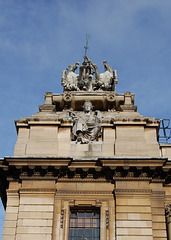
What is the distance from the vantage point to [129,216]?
2130 cm

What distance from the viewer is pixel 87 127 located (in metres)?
25.6

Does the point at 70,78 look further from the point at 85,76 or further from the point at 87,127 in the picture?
the point at 87,127

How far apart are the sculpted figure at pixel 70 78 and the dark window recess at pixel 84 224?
9.73 meters

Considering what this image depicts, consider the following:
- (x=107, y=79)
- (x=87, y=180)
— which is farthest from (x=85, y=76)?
(x=87, y=180)

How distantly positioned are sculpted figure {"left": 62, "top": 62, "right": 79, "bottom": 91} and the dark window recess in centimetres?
973

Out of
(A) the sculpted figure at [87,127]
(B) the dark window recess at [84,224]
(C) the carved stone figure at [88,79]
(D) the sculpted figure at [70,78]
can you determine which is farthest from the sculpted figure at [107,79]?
(B) the dark window recess at [84,224]

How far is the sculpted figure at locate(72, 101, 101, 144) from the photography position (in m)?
25.1

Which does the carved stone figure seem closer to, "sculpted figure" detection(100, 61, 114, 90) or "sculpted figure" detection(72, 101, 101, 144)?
"sculpted figure" detection(100, 61, 114, 90)

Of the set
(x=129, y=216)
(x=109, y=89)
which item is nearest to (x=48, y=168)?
(x=129, y=216)

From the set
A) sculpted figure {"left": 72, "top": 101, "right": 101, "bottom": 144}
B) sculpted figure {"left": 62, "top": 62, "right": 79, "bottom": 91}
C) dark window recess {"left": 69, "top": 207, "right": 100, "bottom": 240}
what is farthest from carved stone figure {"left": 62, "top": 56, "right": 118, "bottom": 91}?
dark window recess {"left": 69, "top": 207, "right": 100, "bottom": 240}

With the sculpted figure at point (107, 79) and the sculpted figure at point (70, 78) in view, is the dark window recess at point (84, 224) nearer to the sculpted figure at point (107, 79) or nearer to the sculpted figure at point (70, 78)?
the sculpted figure at point (70, 78)

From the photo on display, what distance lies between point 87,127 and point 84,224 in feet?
19.9

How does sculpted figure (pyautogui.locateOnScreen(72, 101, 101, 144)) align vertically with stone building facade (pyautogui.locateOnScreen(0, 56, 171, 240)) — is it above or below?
above

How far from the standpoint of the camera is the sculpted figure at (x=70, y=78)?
1153 inches
